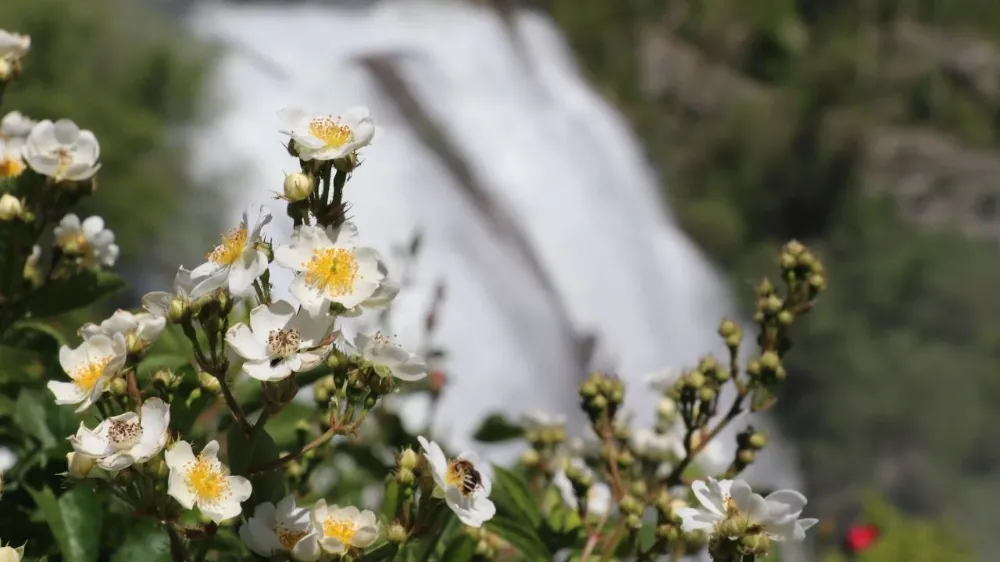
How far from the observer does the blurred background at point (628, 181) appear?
4.27 meters

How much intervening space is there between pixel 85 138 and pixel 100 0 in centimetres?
439

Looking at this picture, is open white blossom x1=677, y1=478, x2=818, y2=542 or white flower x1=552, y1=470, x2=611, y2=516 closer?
open white blossom x1=677, y1=478, x2=818, y2=542

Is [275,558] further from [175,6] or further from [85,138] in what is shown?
[175,6]

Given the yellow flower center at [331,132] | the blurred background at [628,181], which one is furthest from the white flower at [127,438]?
the blurred background at [628,181]

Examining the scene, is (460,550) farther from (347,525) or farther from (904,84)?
(904,84)

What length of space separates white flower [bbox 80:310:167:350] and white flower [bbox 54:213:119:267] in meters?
0.23

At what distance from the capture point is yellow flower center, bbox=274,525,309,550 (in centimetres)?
58

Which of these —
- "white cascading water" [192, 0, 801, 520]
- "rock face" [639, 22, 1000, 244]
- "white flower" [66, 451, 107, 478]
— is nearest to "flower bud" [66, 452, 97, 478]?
"white flower" [66, 451, 107, 478]

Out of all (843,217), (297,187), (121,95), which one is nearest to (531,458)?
(297,187)

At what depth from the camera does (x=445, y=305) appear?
4.54 metres

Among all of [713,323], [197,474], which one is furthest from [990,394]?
[197,474]

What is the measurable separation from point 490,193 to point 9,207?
4954 millimetres

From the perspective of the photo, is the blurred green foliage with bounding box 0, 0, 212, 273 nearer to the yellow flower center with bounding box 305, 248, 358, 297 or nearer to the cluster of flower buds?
the cluster of flower buds

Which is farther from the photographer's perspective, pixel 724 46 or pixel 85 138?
pixel 724 46
